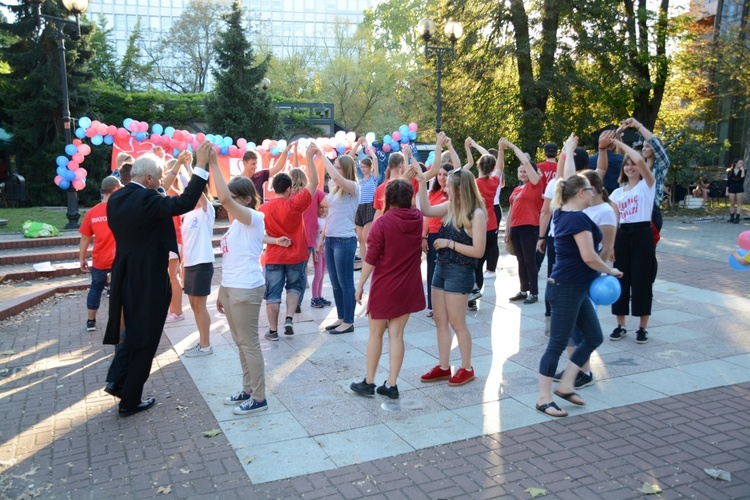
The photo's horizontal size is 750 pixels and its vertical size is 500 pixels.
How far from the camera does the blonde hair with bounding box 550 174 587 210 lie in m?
4.64

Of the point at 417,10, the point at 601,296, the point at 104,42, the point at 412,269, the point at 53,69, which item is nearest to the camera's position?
the point at 601,296

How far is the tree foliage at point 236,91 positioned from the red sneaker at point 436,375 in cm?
1973

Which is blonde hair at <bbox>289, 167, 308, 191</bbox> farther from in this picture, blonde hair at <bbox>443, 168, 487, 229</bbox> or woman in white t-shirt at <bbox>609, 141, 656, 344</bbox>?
woman in white t-shirt at <bbox>609, 141, 656, 344</bbox>

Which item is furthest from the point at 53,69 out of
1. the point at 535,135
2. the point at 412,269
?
the point at 412,269

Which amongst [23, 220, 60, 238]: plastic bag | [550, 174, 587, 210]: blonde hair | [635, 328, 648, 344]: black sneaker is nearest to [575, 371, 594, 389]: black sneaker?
[635, 328, 648, 344]: black sneaker

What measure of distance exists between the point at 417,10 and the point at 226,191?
4252 centimetres

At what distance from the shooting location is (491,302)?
8.59m

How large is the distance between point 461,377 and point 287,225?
8.10 ft

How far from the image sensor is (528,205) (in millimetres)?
8055

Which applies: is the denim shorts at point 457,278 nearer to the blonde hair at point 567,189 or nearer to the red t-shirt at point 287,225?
the blonde hair at point 567,189

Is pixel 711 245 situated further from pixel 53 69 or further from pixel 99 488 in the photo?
pixel 53 69

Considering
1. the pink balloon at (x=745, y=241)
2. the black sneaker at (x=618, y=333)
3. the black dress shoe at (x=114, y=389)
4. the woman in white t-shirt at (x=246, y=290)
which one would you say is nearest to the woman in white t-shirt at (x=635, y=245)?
the black sneaker at (x=618, y=333)

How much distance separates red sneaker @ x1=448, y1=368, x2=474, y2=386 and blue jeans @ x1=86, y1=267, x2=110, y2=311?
425 cm

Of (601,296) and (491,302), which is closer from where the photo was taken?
(601,296)
